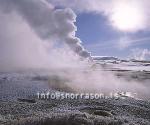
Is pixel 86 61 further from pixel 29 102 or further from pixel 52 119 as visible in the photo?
pixel 52 119

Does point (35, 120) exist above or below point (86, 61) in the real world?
below

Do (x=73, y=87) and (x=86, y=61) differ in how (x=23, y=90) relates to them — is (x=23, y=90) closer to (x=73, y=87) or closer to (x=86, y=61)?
(x=73, y=87)

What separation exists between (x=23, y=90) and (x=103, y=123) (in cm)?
2154

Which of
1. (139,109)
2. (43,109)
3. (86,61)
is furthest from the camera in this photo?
(86,61)

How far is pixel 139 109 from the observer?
31141 millimetres

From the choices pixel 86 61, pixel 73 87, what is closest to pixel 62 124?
pixel 73 87

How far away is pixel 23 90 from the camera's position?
42219 mm

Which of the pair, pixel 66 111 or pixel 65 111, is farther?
pixel 65 111

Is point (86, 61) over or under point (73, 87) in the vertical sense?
over

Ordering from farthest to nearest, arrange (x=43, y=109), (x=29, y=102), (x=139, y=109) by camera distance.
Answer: (x=29, y=102), (x=139, y=109), (x=43, y=109)

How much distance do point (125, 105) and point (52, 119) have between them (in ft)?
39.8

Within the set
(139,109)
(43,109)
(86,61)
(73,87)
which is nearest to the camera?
(43,109)

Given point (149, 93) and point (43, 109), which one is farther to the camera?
point (149, 93)

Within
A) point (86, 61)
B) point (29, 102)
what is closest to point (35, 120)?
point (29, 102)
